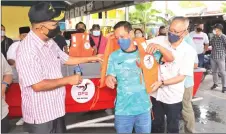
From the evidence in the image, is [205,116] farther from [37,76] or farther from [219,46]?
[37,76]

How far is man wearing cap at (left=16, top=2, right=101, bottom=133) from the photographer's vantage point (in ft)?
6.66

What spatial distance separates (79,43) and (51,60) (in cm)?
284

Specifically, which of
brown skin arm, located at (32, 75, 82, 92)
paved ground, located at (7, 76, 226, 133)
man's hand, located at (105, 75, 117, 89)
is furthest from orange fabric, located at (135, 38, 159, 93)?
paved ground, located at (7, 76, 226, 133)

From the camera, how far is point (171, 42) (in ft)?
10.1

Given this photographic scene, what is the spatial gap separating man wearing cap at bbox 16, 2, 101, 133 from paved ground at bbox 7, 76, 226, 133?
2.22 meters

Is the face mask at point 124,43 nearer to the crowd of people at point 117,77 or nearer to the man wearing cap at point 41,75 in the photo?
the crowd of people at point 117,77

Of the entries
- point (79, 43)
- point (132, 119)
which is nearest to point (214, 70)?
point (79, 43)

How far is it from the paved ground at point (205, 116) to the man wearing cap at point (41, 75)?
7.30ft

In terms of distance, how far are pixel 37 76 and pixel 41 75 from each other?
0.04 m

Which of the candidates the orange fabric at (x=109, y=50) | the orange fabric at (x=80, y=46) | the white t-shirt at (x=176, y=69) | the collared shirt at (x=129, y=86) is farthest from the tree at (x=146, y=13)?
the collared shirt at (x=129, y=86)

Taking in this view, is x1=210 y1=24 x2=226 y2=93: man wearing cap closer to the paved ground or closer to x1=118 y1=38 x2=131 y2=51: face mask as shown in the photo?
the paved ground

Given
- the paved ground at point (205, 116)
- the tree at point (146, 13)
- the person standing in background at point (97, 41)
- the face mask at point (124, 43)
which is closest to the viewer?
the face mask at point (124, 43)

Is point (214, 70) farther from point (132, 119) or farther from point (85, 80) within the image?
point (132, 119)

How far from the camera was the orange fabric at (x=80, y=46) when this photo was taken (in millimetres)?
4902
